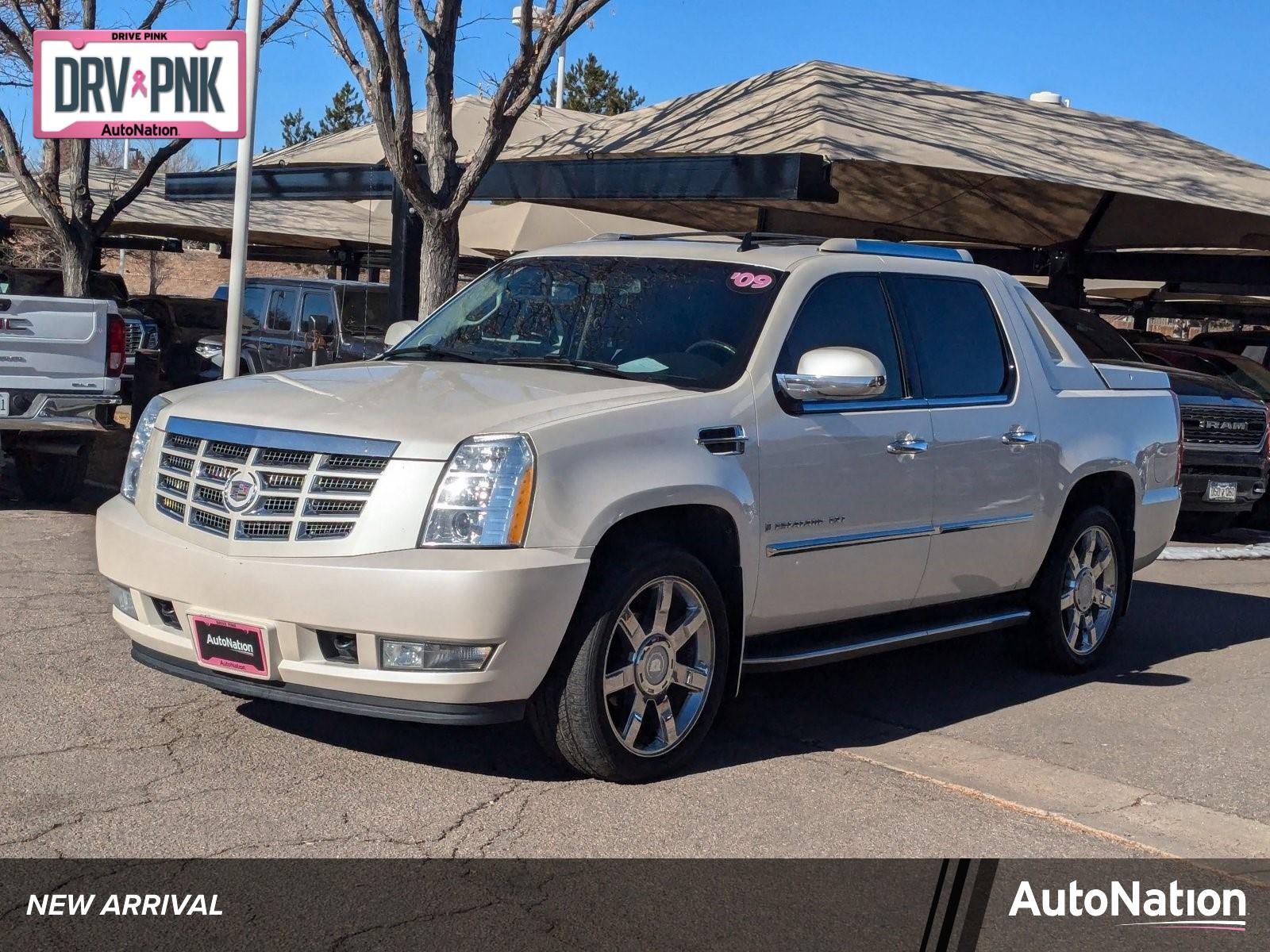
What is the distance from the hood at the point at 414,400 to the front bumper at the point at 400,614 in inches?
15.7

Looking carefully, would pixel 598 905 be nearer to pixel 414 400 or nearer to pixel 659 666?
pixel 659 666

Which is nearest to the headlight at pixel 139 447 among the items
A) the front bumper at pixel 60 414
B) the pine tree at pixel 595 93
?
the front bumper at pixel 60 414

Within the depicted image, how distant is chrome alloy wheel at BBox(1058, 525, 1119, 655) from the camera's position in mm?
7367

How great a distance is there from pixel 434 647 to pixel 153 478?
1.43 m

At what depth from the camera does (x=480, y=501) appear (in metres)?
4.75

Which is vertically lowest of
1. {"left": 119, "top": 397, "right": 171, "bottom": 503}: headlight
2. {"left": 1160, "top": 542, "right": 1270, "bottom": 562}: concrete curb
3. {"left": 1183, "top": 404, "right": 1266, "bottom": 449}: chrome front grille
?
{"left": 1160, "top": 542, "right": 1270, "bottom": 562}: concrete curb

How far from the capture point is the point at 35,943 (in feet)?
11.9

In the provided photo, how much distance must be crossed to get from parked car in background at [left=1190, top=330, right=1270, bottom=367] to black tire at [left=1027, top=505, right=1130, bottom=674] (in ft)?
33.7

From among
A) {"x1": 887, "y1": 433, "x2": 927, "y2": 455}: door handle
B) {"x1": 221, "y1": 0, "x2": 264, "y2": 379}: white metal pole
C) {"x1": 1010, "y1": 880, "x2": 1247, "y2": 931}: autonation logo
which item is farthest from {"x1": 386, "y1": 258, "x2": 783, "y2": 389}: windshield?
Result: {"x1": 221, "y1": 0, "x2": 264, "y2": 379}: white metal pole

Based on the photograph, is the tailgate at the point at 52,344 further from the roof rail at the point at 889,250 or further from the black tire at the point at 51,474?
the roof rail at the point at 889,250

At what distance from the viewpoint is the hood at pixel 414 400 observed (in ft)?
16.0

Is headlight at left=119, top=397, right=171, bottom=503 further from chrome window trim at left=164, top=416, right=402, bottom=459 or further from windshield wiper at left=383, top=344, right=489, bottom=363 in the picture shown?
windshield wiper at left=383, top=344, right=489, bottom=363

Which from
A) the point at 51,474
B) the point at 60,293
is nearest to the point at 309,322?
the point at 60,293

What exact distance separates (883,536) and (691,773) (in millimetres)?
1320
